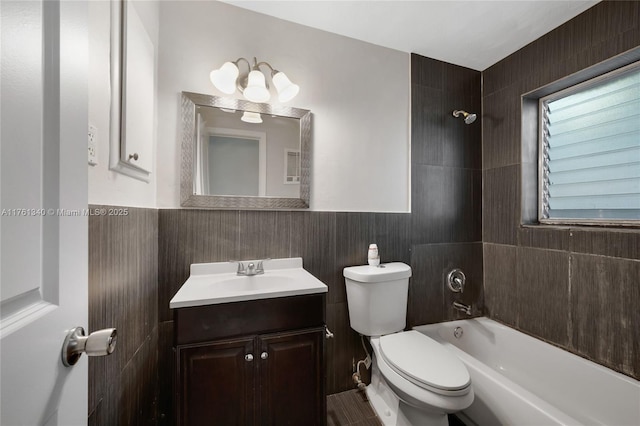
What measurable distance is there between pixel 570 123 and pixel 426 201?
100cm

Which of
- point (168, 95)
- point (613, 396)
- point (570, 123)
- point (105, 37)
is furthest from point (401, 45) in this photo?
point (613, 396)

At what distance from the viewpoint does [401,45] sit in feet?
5.49

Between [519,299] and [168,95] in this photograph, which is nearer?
[168,95]

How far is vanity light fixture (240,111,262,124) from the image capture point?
1406mm

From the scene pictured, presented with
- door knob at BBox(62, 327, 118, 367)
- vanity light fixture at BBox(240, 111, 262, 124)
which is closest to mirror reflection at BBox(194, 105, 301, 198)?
vanity light fixture at BBox(240, 111, 262, 124)

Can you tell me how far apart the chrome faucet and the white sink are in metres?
0.02

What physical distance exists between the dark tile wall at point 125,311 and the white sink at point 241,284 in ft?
0.57

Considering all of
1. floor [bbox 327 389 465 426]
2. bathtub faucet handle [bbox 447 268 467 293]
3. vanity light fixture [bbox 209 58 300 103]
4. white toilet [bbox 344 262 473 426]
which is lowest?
floor [bbox 327 389 465 426]

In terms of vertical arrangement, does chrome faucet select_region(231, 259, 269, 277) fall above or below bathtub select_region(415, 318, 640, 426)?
above

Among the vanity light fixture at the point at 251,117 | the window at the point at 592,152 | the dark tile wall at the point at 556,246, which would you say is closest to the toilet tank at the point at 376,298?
the dark tile wall at the point at 556,246

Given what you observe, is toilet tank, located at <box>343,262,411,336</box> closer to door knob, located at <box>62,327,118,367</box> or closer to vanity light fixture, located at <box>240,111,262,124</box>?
vanity light fixture, located at <box>240,111,262,124</box>

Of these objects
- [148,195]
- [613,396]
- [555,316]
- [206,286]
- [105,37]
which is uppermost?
[105,37]

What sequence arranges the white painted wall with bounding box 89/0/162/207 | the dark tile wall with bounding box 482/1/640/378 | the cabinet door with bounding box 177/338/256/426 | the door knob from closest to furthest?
the door knob
the white painted wall with bounding box 89/0/162/207
the cabinet door with bounding box 177/338/256/426
the dark tile wall with bounding box 482/1/640/378

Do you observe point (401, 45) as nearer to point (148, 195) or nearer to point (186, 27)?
point (186, 27)
